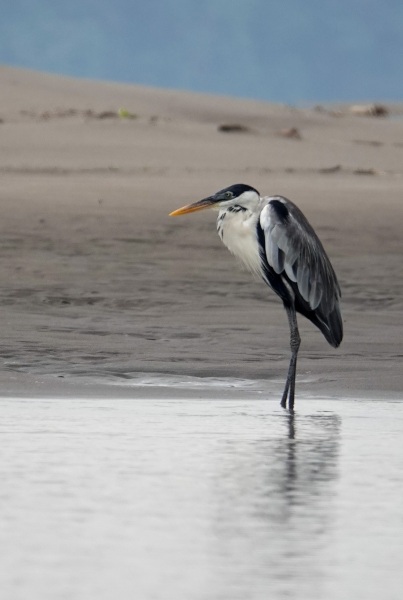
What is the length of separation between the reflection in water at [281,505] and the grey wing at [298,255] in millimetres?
1843

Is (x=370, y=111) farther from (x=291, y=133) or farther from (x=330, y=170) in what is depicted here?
(x=330, y=170)

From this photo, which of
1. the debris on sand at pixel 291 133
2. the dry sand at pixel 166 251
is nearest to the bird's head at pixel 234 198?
the dry sand at pixel 166 251

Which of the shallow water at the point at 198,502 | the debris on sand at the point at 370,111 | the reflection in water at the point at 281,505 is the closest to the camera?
the shallow water at the point at 198,502

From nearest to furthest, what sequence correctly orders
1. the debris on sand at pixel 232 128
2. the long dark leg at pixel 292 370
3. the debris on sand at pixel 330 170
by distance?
the long dark leg at pixel 292 370 < the debris on sand at pixel 330 170 < the debris on sand at pixel 232 128

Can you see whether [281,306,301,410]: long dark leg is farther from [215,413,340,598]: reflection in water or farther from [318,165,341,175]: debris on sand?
A: [318,165,341,175]: debris on sand

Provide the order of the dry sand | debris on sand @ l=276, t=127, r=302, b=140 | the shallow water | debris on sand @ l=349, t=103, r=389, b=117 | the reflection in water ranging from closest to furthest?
1. the shallow water
2. the reflection in water
3. the dry sand
4. debris on sand @ l=276, t=127, r=302, b=140
5. debris on sand @ l=349, t=103, r=389, b=117

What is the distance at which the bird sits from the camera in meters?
9.02

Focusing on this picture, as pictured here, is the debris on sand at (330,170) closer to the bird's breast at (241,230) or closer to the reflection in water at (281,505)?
the bird's breast at (241,230)

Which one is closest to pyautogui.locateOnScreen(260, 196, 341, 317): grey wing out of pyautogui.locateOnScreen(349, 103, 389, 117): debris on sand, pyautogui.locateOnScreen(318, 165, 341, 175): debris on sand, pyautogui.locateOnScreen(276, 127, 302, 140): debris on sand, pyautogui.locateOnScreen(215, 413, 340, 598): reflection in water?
pyautogui.locateOnScreen(215, 413, 340, 598): reflection in water

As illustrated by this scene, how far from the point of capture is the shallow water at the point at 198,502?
4309 mm

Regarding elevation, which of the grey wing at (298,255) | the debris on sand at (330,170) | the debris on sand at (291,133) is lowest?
the grey wing at (298,255)

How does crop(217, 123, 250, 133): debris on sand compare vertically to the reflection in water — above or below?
above

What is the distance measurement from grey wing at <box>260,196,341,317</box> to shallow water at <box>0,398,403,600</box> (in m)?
→ 1.29

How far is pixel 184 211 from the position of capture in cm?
921
